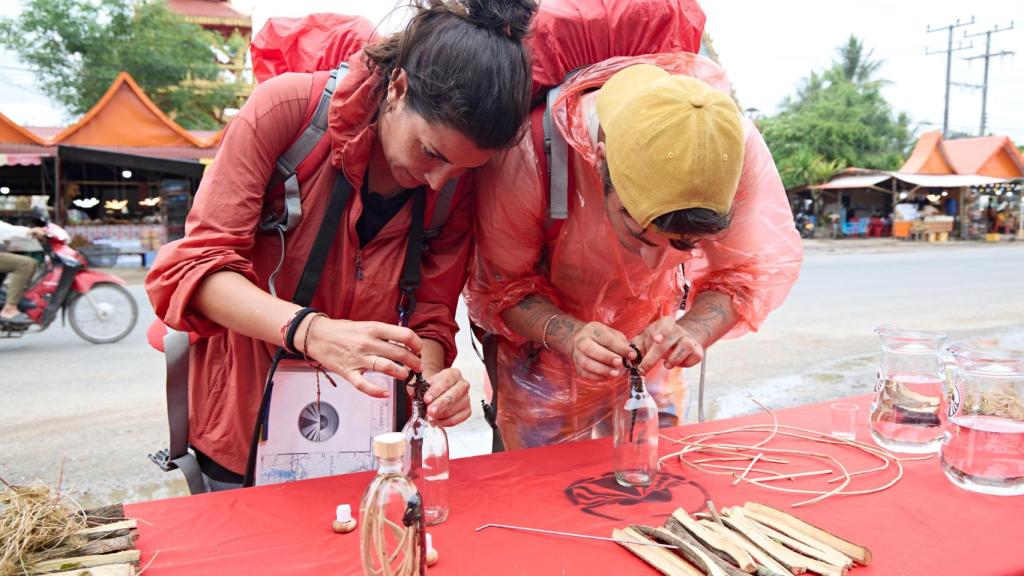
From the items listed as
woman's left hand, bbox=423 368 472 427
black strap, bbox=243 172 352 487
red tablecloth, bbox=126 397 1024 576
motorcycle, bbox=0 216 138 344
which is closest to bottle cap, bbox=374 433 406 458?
red tablecloth, bbox=126 397 1024 576

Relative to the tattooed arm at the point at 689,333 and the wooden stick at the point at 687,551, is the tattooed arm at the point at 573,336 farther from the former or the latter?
the wooden stick at the point at 687,551

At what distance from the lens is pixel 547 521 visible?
4.29 ft

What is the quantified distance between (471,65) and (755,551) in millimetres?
988

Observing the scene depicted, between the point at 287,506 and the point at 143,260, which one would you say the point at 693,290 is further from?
the point at 143,260

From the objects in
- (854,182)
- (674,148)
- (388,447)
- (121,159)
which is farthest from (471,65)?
(854,182)

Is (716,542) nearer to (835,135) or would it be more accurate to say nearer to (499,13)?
(499,13)

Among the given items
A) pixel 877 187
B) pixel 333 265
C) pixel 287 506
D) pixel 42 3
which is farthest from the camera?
pixel 877 187

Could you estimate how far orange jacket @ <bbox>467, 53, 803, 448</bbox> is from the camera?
5.50 ft

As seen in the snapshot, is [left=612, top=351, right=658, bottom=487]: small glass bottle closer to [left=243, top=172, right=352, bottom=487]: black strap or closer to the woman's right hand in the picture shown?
the woman's right hand

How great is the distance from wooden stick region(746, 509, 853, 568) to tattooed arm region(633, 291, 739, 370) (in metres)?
0.42

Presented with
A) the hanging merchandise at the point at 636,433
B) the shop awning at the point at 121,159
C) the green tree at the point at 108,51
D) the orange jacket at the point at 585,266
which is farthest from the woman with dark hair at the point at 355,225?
the green tree at the point at 108,51

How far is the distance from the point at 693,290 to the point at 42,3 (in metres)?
20.9

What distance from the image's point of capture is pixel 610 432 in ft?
6.83

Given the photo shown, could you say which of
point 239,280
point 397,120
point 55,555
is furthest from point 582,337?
point 55,555
